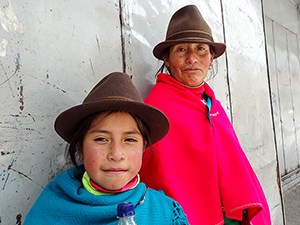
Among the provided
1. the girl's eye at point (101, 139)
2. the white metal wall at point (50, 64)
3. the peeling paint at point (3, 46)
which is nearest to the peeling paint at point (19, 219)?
the white metal wall at point (50, 64)

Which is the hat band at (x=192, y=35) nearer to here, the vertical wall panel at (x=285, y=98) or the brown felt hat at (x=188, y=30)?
the brown felt hat at (x=188, y=30)

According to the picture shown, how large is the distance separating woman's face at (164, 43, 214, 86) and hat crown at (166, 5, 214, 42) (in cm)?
5

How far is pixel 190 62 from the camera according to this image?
1.61m

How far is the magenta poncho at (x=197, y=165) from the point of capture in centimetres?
144

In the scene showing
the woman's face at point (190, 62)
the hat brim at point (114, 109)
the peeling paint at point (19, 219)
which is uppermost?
the woman's face at point (190, 62)

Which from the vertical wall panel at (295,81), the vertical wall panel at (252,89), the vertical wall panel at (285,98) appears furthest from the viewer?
the vertical wall panel at (295,81)

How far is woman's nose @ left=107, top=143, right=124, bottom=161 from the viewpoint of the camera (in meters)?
1.09

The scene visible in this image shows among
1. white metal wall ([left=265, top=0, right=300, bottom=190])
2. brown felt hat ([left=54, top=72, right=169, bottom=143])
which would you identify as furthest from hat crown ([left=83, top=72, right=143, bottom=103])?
white metal wall ([left=265, top=0, right=300, bottom=190])

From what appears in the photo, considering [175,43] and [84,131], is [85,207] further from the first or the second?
[175,43]

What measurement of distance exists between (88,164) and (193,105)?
66cm

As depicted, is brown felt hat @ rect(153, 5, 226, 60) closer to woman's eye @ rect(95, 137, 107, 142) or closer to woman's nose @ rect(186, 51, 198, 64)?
woman's nose @ rect(186, 51, 198, 64)

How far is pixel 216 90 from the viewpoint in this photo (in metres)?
2.53

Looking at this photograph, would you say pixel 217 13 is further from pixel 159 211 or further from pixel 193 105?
pixel 159 211

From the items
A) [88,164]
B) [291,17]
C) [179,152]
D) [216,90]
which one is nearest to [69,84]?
[88,164]
